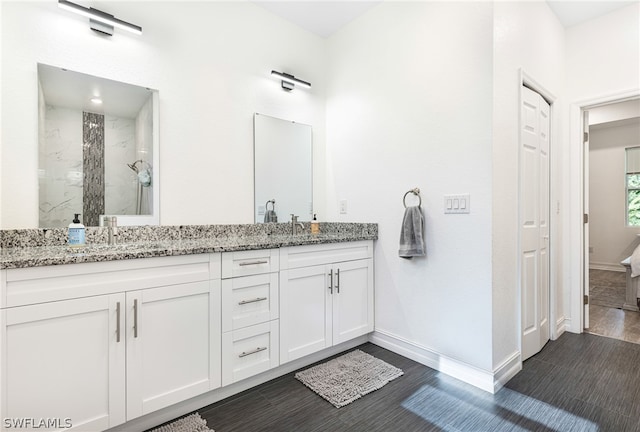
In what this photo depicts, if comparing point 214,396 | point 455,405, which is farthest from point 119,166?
point 455,405

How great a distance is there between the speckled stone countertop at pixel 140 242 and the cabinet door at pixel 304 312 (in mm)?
240

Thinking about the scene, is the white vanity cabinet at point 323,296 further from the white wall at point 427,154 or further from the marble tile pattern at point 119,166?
the marble tile pattern at point 119,166

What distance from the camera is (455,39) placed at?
2180mm

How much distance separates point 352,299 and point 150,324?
4.81ft

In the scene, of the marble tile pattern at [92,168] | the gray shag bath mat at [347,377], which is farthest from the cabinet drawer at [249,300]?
the marble tile pattern at [92,168]

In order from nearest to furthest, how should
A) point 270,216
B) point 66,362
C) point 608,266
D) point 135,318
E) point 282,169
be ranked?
point 66,362 → point 135,318 → point 270,216 → point 282,169 → point 608,266

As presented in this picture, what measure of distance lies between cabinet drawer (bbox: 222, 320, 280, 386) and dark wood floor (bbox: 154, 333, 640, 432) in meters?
0.16

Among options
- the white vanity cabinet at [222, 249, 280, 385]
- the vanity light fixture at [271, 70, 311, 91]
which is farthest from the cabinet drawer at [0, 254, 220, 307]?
the vanity light fixture at [271, 70, 311, 91]

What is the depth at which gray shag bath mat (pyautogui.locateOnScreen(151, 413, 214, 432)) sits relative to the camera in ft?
5.32

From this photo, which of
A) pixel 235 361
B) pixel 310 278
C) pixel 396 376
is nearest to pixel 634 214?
pixel 396 376

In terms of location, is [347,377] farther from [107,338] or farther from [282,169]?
[282,169]

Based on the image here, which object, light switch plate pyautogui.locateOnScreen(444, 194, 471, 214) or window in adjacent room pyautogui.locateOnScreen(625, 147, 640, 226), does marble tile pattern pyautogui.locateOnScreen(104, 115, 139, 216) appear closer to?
light switch plate pyautogui.locateOnScreen(444, 194, 471, 214)

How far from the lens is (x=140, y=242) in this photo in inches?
80.7

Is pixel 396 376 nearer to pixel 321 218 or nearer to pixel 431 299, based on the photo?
pixel 431 299
